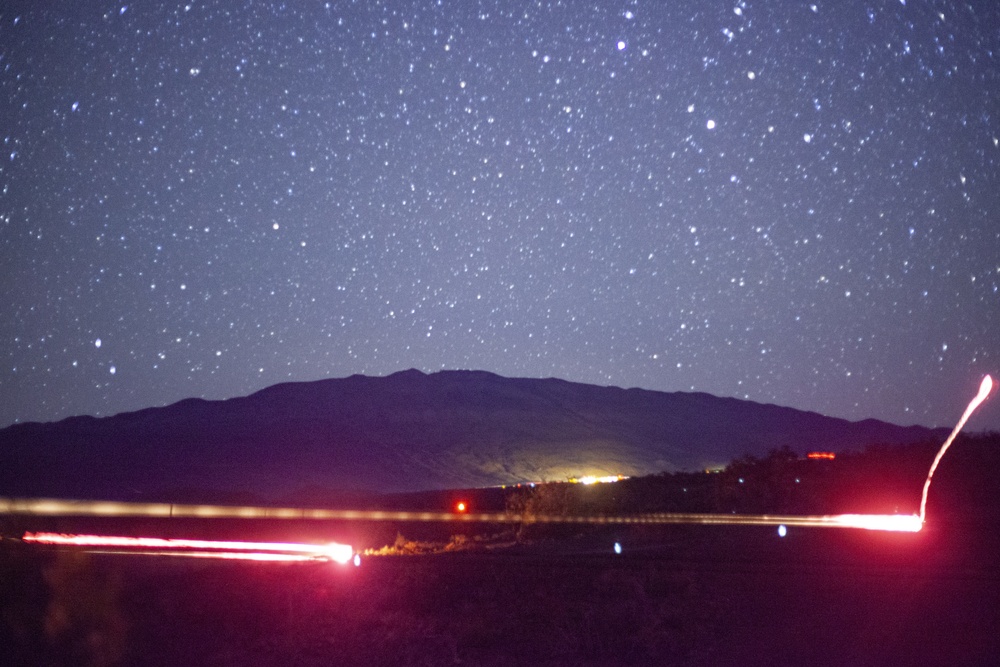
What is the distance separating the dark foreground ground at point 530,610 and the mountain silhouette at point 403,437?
1161 inches

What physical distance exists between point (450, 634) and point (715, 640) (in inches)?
142

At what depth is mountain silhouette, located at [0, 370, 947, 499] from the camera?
223ft

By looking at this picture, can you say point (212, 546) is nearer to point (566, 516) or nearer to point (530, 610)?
point (530, 610)

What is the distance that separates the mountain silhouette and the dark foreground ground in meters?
29.5

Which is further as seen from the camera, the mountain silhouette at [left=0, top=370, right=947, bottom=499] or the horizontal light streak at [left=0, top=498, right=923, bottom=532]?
the mountain silhouette at [left=0, top=370, right=947, bottom=499]

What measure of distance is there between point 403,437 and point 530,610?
101 m

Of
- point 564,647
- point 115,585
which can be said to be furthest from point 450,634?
point 115,585

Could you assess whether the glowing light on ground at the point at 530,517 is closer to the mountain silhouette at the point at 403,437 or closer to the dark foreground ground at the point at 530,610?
the dark foreground ground at the point at 530,610

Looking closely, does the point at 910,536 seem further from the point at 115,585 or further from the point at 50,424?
the point at 50,424

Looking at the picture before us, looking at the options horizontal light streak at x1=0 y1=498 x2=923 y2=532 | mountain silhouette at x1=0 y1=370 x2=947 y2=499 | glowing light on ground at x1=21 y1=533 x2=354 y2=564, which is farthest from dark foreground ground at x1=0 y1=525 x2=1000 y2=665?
mountain silhouette at x1=0 y1=370 x2=947 y2=499

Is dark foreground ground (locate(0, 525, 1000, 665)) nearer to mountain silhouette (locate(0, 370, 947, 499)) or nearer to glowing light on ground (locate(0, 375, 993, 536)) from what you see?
glowing light on ground (locate(0, 375, 993, 536))

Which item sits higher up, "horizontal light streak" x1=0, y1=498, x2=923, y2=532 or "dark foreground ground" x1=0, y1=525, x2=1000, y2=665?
"horizontal light streak" x1=0, y1=498, x2=923, y2=532

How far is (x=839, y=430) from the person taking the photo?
436 feet

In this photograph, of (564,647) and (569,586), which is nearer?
(564,647)
